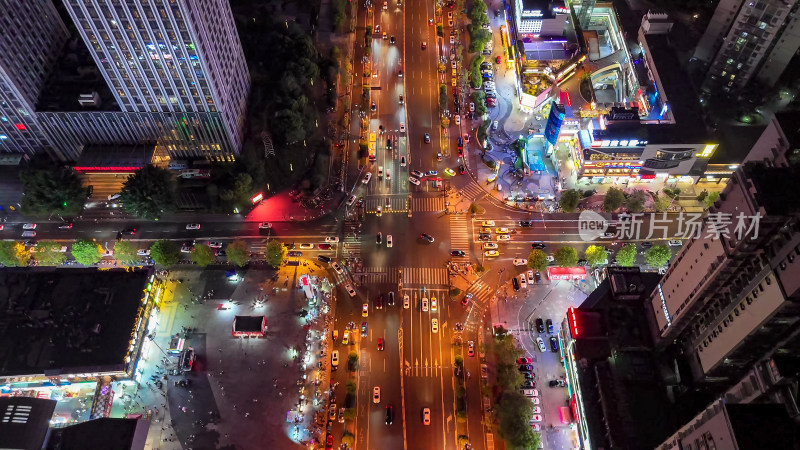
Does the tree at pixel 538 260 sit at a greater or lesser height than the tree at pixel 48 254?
lesser

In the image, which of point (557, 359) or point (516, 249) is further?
point (516, 249)

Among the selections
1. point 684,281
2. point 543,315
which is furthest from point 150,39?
point 684,281

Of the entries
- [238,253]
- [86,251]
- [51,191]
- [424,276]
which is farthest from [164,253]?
[424,276]

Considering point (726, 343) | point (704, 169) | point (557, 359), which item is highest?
point (704, 169)

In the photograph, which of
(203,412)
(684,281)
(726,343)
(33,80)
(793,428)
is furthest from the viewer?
(33,80)

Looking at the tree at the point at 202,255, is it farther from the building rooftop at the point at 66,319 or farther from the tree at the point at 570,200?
the tree at the point at 570,200

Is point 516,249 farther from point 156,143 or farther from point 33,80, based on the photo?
point 33,80

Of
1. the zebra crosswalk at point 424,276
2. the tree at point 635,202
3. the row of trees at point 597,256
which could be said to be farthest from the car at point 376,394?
the tree at point 635,202
